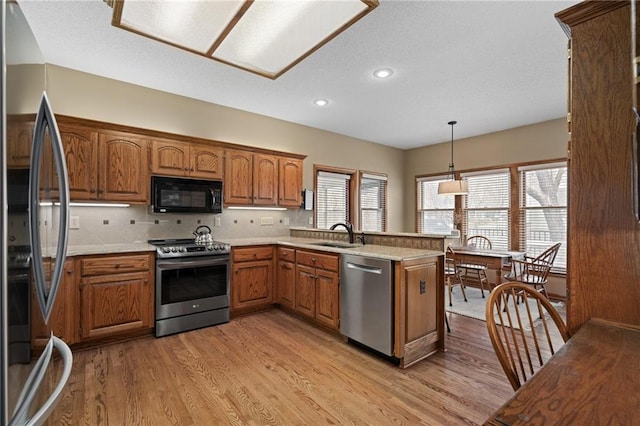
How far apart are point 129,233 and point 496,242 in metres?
5.80

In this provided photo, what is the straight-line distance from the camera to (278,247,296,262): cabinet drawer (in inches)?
146

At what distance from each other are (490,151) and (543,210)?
1.33 metres

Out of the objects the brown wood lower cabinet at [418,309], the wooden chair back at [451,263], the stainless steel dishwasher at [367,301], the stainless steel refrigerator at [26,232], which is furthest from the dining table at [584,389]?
the wooden chair back at [451,263]

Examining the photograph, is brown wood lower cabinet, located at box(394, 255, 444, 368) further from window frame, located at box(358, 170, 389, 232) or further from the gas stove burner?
window frame, located at box(358, 170, 389, 232)

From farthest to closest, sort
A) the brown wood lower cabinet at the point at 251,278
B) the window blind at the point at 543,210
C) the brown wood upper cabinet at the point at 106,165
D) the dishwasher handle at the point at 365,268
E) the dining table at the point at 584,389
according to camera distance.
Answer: the window blind at the point at 543,210 → the brown wood lower cabinet at the point at 251,278 → the brown wood upper cabinet at the point at 106,165 → the dishwasher handle at the point at 365,268 → the dining table at the point at 584,389

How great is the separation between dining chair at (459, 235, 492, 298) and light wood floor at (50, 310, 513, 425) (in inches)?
63.2

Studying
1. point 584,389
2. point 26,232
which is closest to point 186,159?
point 26,232

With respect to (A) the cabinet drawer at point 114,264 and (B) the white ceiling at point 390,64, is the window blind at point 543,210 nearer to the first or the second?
(B) the white ceiling at point 390,64

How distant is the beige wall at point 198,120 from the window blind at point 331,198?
25cm

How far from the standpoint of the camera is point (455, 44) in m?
2.70

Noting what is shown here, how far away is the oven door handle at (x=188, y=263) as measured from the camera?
3.11 metres

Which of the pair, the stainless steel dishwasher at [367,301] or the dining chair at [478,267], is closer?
the stainless steel dishwasher at [367,301]

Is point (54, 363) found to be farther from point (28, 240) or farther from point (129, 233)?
point (129, 233)

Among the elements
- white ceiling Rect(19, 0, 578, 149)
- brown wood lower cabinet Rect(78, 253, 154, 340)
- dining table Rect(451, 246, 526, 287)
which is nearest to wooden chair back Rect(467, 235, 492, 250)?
dining table Rect(451, 246, 526, 287)
